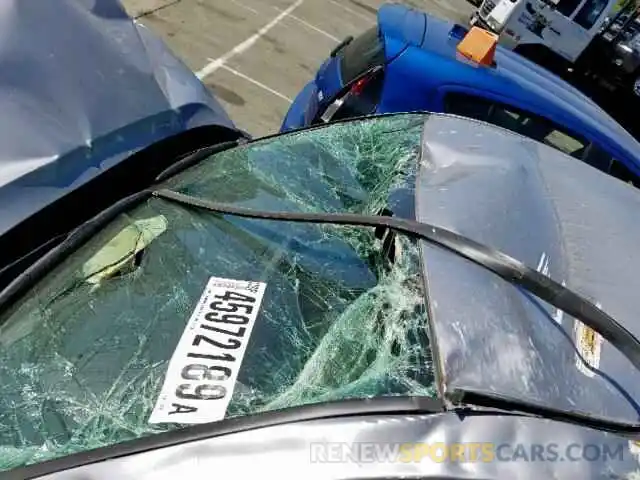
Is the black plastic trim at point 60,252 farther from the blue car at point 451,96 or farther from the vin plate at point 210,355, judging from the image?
the blue car at point 451,96

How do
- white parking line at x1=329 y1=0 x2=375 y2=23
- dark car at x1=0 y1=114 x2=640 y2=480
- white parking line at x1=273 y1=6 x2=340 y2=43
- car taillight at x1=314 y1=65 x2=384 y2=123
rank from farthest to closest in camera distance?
white parking line at x1=329 y1=0 x2=375 y2=23 < white parking line at x1=273 y1=6 x2=340 y2=43 < car taillight at x1=314 y1=65 x2=384 y2=123 < dark car at x1=0 y1=114 x2=640 y2=480

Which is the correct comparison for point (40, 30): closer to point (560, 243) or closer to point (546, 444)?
point (560, 243)

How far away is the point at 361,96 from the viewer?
4.95 metres

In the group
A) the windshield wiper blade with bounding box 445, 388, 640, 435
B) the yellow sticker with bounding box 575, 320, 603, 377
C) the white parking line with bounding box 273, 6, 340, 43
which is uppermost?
the yellow sticker with bounding box 575, 320, 603, 377

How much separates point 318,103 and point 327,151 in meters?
2.24

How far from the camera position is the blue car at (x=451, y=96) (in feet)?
16.1

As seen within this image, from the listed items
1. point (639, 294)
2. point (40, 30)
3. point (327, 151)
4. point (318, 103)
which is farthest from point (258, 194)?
point (318, 103)

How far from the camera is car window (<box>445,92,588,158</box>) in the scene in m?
4.93

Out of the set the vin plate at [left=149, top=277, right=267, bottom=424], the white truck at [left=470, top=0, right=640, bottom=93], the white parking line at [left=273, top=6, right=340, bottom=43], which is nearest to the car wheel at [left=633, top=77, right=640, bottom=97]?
the white truck at [left=470, top=0, right=640, bottom=93]

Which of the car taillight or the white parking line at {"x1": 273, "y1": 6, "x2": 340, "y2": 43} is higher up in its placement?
the car taillight

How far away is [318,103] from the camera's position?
197 inches

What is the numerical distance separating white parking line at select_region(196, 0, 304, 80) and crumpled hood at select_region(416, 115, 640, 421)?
5572 millimetres

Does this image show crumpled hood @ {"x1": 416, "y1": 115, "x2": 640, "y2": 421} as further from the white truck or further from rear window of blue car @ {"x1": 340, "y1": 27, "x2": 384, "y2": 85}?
the white truck

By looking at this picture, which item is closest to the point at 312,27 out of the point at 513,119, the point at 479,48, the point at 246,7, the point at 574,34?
the point at 246,7
